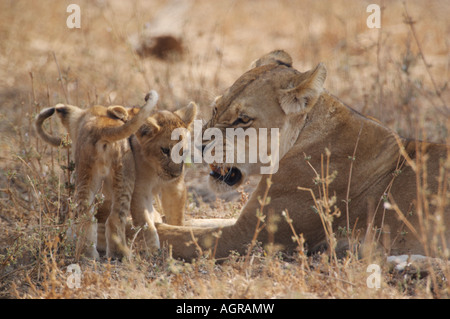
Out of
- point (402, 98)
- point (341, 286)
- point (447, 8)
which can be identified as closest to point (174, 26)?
point (402, 98)

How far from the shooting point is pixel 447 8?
480 inches

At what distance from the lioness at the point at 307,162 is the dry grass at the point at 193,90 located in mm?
227

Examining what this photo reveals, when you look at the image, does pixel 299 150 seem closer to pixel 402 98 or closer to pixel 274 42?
pixel 402 98

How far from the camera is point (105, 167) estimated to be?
428cm

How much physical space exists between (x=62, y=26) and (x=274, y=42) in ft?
12.3

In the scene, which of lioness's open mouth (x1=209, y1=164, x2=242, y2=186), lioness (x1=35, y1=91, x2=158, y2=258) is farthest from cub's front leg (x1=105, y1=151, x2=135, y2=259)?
lioness's open mouth (x1=209, y1=164, x2=242, y2=186)

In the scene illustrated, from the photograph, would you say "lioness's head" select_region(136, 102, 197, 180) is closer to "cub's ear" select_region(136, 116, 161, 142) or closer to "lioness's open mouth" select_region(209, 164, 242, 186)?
"cub's ear" select_region(136, 116, 161, 142)

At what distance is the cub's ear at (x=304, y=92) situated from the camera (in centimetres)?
396

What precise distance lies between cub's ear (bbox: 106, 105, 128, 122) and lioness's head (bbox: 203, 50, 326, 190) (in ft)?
1.99

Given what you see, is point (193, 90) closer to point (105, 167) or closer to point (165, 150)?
point (165, 150)

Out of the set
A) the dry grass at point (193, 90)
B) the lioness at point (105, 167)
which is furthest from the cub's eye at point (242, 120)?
the dry grass at point (193, 90)

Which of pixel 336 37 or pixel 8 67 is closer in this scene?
pixel 8 67

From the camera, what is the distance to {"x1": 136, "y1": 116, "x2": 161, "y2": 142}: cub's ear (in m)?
4.53
